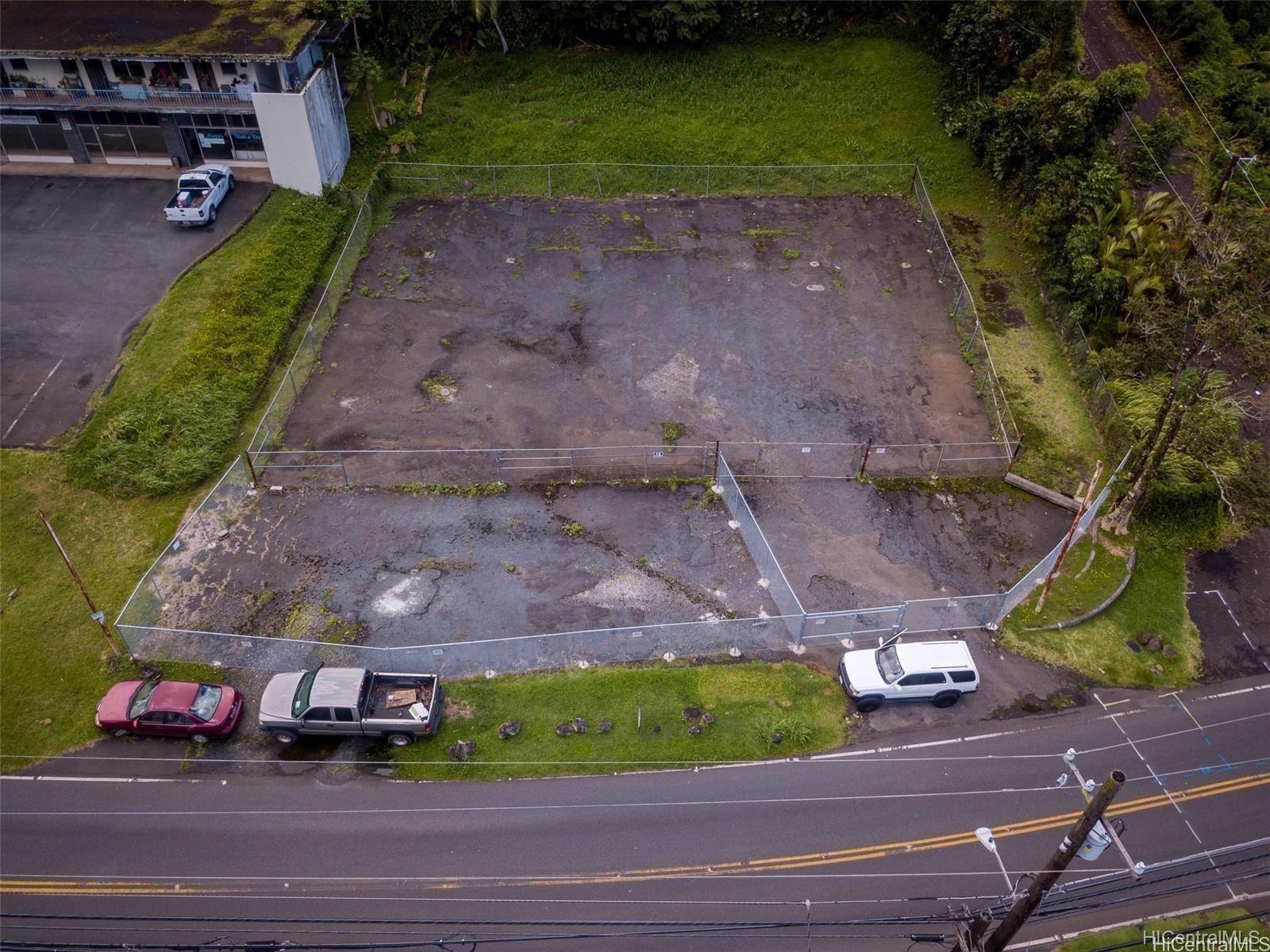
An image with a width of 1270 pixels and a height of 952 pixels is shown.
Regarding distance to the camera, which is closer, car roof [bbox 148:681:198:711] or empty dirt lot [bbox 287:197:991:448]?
car roof [bbox 148:681:198:711]

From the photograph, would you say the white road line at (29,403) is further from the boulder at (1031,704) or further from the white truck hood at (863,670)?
the boulder at (1031,704)

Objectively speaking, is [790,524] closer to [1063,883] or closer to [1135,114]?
[1063,883]

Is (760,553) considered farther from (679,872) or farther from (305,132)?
(305,132)

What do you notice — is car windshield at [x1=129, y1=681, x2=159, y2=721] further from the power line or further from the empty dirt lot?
the power line

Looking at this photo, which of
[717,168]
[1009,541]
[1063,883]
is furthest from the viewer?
[717,168]

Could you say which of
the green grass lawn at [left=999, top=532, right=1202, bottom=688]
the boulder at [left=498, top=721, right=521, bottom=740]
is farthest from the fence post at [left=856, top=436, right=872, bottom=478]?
the boulder at [left=498, top=721, right=521, bottom=740]

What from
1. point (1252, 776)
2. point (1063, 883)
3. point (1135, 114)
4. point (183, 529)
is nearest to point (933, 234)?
point (1135, 114)
